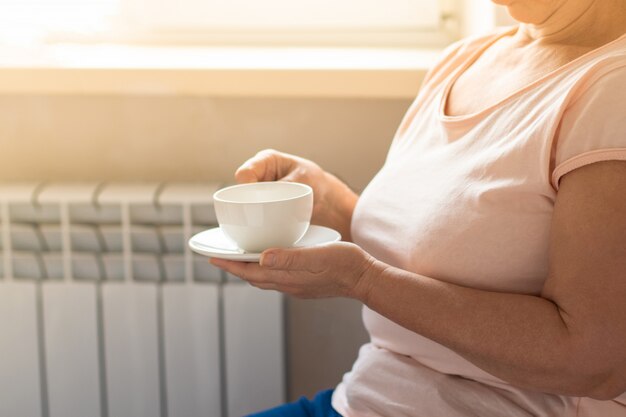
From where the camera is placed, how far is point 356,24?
5.67ft

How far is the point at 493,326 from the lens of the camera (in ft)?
3.14

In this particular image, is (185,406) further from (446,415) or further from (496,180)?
(496,180)

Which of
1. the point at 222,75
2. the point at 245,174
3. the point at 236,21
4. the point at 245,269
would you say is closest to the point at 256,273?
the point at 245,269

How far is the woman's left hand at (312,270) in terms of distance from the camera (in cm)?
96

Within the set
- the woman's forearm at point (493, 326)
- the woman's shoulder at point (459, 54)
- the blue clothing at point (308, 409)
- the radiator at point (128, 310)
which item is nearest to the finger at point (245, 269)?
the woman's forearm at point (493, 326)

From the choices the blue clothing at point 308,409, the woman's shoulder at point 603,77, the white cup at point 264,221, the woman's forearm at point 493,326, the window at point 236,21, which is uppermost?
the window at point 236,21

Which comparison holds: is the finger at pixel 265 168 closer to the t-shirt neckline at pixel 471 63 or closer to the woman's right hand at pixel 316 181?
the woman's right hand at pixel 316 181

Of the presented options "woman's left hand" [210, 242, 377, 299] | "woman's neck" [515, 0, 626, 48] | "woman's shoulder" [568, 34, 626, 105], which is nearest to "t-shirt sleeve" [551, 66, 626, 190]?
"woman's shoulder" [568, 34, 626, 105]

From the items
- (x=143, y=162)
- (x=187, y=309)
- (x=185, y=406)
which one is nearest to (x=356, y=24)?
(x=143, y=162)

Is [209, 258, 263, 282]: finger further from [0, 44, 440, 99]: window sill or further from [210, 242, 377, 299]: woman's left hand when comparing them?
[0, 44, 440, 99]: window sill

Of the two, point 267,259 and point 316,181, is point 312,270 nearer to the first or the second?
point 267,259

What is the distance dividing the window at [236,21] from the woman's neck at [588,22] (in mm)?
662

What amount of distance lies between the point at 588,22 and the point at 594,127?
0.19m

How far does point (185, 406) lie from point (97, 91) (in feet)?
1.85
